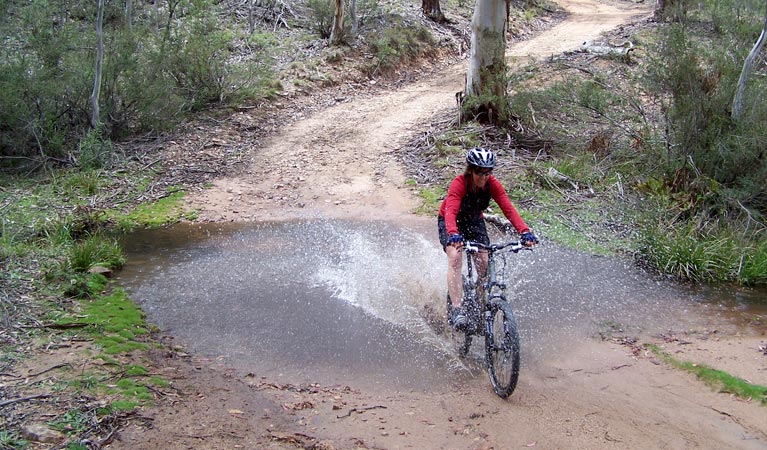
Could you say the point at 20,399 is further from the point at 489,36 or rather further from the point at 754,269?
the point at 489,36

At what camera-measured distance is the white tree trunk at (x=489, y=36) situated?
1273 centimetres

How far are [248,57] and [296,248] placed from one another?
946 centimetres

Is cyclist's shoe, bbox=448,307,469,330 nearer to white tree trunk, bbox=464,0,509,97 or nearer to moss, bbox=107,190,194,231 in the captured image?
moss, bbox=107,190,194,231

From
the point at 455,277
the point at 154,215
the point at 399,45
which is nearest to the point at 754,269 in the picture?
the point at 455,277

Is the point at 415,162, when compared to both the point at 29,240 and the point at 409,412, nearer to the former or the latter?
the point at 29,240

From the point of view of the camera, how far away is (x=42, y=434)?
433 centimetres

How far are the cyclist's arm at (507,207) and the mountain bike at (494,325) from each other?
243 mm

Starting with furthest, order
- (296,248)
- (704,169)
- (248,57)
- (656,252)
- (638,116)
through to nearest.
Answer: (248,57) < (638,116) < (704,169) < (296,248) < (656,252)

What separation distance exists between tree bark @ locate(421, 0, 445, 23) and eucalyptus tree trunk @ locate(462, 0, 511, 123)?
9.40m

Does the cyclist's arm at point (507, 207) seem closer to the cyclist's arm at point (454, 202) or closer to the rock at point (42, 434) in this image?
the cyclist's arm at point (454, 202)

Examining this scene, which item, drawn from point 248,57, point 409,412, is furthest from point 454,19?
point 409,412

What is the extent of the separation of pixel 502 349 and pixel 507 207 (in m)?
1.36

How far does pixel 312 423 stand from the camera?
5027 mm

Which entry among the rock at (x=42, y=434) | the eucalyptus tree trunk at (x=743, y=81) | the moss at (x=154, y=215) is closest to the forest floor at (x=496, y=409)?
the rock at (x=42, y=434)
